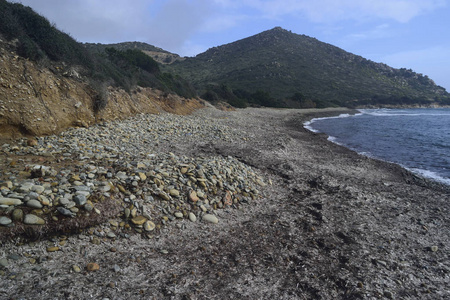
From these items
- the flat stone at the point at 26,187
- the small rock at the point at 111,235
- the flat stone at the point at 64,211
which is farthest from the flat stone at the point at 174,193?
the flat stone at the point at 26,187

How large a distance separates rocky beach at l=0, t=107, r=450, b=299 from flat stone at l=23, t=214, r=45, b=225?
21 millimetres

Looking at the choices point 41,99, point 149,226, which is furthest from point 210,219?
point 41,99

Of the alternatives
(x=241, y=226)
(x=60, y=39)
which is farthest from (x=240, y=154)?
(x=60, y=39)

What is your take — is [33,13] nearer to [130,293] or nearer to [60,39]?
[60,39]

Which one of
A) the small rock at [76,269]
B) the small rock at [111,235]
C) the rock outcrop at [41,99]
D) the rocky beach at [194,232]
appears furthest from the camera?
the rock outcrop at [41,99]

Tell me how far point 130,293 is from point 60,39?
1132 centimetres

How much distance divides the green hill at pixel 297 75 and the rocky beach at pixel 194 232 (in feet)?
109

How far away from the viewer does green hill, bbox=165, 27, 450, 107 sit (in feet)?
198

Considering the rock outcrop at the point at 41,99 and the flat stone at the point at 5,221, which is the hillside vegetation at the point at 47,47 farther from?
the flat stone at the point at 5,221

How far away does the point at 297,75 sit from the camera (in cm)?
7612

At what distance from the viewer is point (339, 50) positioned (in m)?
110

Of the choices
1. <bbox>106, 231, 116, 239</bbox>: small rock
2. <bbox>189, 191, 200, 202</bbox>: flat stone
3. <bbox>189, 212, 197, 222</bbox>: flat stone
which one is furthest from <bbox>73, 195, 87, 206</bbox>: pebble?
<bbox>189, 191, 200, 202</bbox>: flat stone

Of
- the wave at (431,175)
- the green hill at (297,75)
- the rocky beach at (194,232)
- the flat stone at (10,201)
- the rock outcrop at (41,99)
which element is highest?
the green hill at (297,75)

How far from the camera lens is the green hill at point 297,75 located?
60.3m
